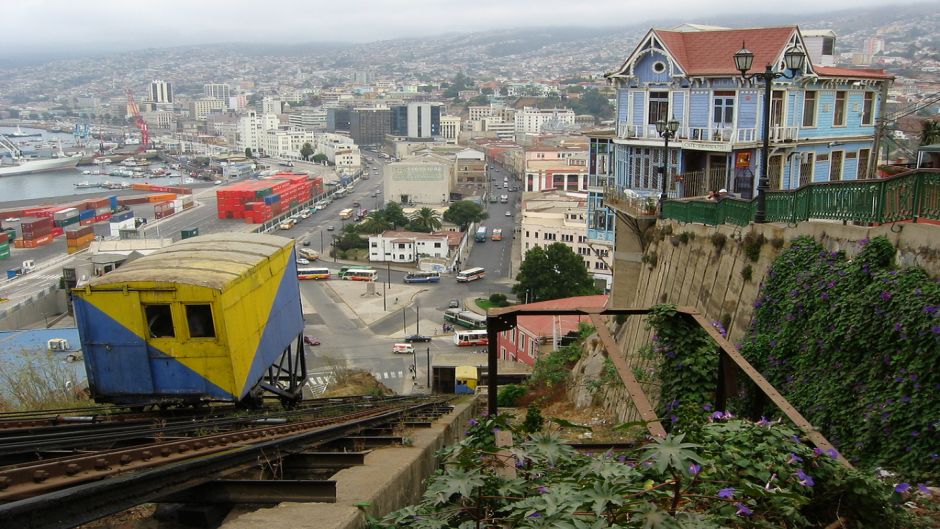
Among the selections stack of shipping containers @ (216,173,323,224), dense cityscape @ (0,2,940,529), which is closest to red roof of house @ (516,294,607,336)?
dense cityscape @ (0,2,940,529)

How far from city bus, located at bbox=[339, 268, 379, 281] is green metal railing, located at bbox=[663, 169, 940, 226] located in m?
50.6

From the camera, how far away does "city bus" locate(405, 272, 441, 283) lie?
59938mm

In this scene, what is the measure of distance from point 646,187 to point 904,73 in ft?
357

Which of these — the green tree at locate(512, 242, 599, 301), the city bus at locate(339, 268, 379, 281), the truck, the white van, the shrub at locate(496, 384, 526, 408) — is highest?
the shrub at locate(496, 384, 526, 408)

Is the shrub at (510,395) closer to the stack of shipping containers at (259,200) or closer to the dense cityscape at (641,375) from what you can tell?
the dense cityscape at (641,375)

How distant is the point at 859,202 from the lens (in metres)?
7.26

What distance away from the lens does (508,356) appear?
35344 mm

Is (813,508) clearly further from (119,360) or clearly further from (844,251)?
(119,360)

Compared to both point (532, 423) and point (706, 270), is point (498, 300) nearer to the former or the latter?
point (706, 270)

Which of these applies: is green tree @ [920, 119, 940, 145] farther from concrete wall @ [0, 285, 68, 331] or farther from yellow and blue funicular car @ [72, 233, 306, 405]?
concrete wall @ [0, 285, 68, 331]

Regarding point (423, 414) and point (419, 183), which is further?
point (419, 183)

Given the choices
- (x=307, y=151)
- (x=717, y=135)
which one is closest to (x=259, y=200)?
(x=307, y=151)

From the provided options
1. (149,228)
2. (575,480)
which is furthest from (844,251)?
(149,228)

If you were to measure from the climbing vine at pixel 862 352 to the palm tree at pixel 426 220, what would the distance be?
224ft
